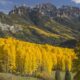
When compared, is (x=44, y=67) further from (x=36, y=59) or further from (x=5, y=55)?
(x=5, y=55)

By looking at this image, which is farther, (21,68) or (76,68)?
(21,68)

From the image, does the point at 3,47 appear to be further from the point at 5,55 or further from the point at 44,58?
the point at 44,58

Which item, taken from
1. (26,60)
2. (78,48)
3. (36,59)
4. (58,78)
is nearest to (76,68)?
A: (78,48)

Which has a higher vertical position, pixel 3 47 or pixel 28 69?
pixel 3 47

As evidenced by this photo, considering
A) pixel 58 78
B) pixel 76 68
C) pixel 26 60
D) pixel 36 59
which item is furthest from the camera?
pixel 36 59

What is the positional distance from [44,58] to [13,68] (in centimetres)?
2231

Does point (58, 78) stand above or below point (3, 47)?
below

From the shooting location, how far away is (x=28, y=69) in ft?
557

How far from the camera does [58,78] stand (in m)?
104

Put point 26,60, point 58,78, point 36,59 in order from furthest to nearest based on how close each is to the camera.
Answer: point 36,59 → point 26,60 → point 58,78

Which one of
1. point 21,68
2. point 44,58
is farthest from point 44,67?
point 21,68

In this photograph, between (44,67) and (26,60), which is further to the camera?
(44,67)

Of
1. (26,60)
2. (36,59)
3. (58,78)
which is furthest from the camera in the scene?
(36,59)

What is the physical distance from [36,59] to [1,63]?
22.0 m
